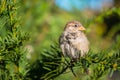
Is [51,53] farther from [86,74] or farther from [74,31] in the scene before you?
[74,31]

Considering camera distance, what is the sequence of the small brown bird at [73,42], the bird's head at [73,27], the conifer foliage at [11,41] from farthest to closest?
the bird's head at [73,27]
the small brown bird at [73,42]
the conifer foliage at [11,41]

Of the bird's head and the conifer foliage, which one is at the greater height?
the bird's head

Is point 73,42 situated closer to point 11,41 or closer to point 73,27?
point 73,27

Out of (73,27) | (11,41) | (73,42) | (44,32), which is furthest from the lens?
(44,32)

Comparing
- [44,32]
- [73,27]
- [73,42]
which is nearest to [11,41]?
[73,42]

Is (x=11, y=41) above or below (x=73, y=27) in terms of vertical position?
below

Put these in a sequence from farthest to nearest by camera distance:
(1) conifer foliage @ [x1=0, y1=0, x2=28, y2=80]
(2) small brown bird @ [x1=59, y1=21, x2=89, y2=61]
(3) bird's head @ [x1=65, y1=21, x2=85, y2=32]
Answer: (3) bird's head @ [x1=65, y1=21, x2=85, y2=32] → (2) small brown bird @ [x1=59, y1=21, x2=89, y2=61] → (1) conifer foliage @ [x1=0, y1=0, x2=28, y2=80]

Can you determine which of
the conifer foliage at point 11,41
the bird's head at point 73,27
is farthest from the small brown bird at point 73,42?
the conifer foliage at point 11,41

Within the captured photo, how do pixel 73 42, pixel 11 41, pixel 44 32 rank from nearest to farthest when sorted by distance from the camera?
pixel 11 41 → pixel 73 42 → pixel 44 32

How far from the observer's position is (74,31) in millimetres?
1788

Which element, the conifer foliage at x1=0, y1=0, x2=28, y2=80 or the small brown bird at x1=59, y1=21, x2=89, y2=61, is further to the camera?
the small brown bird at x1=59, y1=21, x2=89, y2=61

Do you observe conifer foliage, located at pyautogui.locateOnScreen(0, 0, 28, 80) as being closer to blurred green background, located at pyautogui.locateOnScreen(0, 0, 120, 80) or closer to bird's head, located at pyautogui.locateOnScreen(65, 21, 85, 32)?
blurred green background, located at pyautogui.locateOnScreen(0, 0, 120, 80)

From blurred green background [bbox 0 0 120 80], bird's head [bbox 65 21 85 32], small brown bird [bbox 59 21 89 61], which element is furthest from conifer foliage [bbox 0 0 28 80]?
bird's head [bbox 65 21 85 32]

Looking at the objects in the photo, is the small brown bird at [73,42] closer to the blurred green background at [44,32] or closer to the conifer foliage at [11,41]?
the blurred green background at [44,32]
